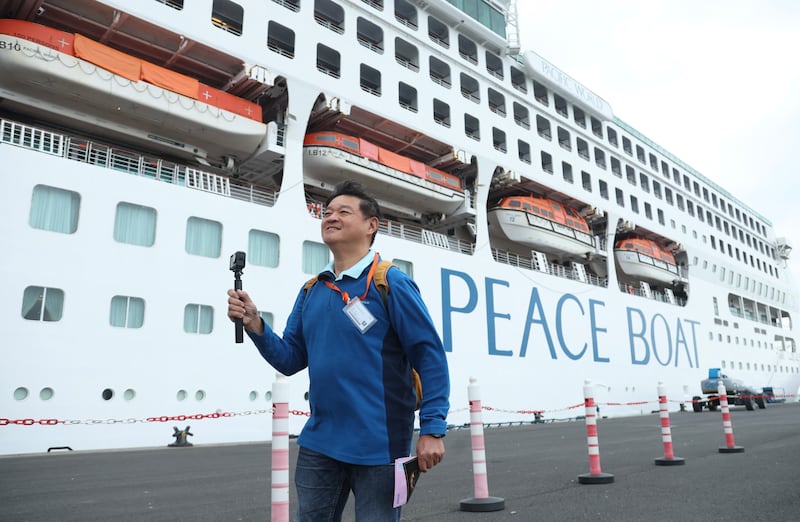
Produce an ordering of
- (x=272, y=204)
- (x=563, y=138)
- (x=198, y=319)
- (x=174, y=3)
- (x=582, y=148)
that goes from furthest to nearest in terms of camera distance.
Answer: (x=582, y=148) < (x=563, y=138) < (x=272, y=204) < (x=174, y=3) < (x=198, y=319)

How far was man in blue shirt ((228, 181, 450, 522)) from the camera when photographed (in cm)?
218

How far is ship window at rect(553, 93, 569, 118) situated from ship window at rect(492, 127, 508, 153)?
17.8ft

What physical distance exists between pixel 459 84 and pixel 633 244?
13451 mm

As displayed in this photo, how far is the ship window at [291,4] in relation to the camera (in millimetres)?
16109

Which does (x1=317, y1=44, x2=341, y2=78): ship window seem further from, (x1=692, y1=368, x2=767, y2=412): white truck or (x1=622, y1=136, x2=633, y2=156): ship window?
(x1=692, y1=368, x2=767, y2=412): white truck

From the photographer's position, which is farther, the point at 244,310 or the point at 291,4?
the point at 291,4

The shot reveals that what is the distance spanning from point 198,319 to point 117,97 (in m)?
5.08

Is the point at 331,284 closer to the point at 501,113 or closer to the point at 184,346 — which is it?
the point at 184,346

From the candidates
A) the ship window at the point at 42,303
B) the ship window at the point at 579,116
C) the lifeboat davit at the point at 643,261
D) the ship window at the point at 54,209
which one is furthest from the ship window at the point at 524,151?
the ship window at the point at 42,303

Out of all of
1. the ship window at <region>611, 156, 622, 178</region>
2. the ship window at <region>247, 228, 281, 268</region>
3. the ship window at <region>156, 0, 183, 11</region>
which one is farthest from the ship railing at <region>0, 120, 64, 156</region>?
the ship window at <region>611, 156, 622, 178</region>

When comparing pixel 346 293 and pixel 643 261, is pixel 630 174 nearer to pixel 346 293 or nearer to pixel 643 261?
pixel 643 261

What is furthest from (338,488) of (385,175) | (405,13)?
(405,13)

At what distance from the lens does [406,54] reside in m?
19.9

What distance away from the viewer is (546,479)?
649 centimetres
